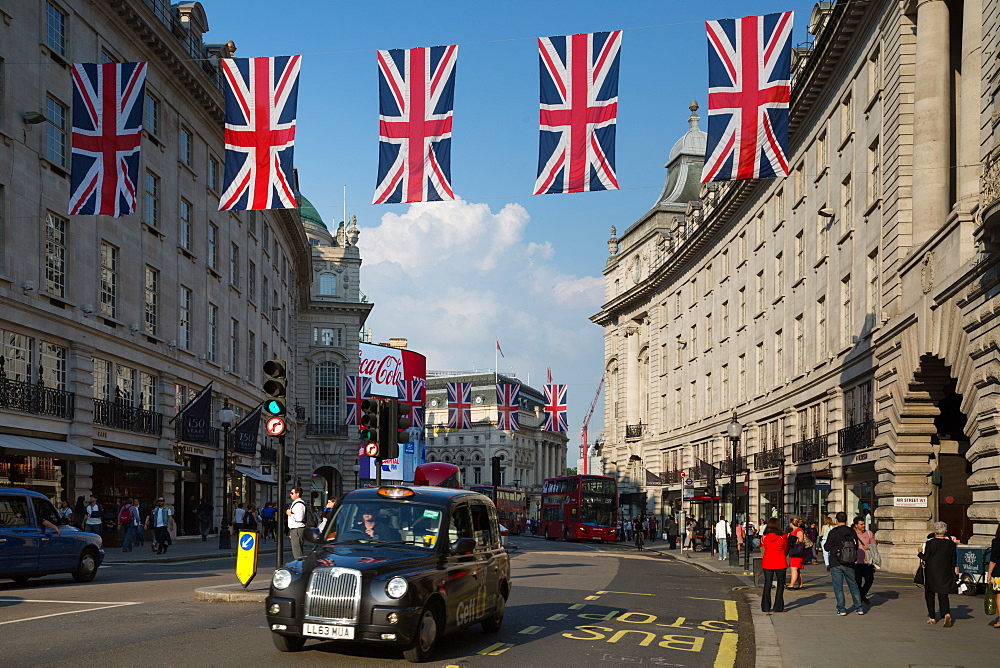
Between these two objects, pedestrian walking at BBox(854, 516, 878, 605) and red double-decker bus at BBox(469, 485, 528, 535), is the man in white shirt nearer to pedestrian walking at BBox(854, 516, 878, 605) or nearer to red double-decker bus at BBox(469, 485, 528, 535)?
pedestrian walking at BBox(854, 516, 878, 605)

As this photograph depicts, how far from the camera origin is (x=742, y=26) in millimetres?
20234

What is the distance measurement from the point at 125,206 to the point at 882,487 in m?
20.2

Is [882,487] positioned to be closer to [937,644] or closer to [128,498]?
[937,644]

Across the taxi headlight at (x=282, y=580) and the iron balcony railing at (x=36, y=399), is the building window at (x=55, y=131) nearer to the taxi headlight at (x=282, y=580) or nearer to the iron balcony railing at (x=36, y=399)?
the iron balcony railing at (x=36, y=399)

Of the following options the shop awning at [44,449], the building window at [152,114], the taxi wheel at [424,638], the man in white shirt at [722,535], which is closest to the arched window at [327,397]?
the building window at [152,114]

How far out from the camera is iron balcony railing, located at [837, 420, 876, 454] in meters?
33.7

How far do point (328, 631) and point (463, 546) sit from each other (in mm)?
2009

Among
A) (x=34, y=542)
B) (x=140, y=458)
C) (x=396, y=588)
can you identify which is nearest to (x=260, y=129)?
(x=34, y=542)

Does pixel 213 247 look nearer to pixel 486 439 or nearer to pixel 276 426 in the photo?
pixel 276 426

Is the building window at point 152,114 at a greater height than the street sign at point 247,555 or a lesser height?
greater

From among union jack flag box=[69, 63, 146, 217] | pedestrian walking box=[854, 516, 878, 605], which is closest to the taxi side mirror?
pedestrian walking box=[854, 516, 878, 605]

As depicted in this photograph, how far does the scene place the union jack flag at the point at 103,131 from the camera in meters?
24.6

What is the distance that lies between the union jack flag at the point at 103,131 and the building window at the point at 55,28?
8.90m

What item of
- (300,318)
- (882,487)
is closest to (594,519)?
(882,487)
